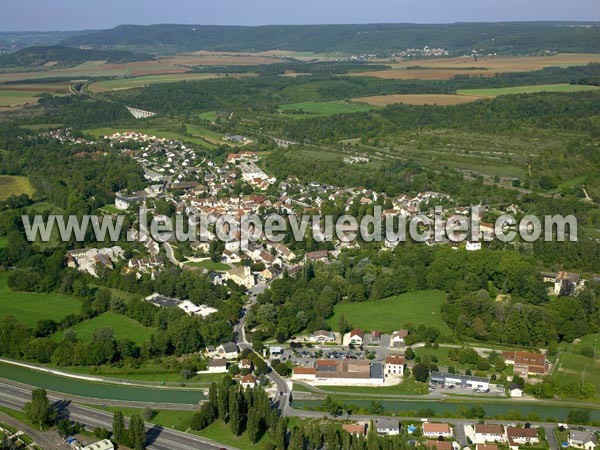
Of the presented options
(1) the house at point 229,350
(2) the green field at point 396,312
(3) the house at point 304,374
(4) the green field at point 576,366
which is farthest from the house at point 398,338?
(1) the house at point 229,350

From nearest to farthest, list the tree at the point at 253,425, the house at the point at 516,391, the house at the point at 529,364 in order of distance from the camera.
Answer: the tree at the point at 253,425
the house at the point at 516,391
the house at the point at 529,364

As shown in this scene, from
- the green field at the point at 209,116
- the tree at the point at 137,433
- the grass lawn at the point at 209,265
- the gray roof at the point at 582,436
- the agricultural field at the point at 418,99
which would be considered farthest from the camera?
the agricultural field at the point at 418,99

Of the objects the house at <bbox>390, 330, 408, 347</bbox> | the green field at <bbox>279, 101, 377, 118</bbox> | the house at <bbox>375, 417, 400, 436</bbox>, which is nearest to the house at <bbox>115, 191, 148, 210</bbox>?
the house at <bbox>390, 330, 408, 347</bbox>

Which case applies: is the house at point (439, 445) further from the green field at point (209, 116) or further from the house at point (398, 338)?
the green field at point (209, 116)

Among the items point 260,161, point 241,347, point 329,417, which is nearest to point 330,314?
point 241,347

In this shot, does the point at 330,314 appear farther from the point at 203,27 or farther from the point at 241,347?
the point at 203,27

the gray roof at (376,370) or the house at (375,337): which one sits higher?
the house at (375,337)
